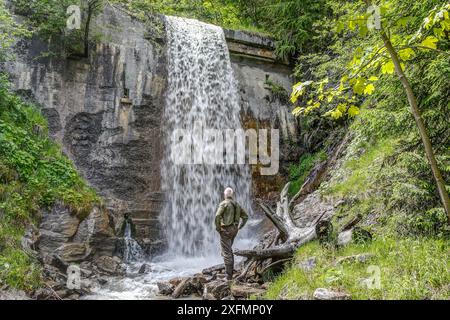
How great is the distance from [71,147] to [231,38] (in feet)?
22.0

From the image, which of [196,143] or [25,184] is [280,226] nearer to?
[25,184]

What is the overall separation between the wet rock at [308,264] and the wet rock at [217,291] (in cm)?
127

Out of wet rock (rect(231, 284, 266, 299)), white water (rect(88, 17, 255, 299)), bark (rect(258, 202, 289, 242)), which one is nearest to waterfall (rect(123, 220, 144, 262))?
white water (rect(88, 17, 255, 299))

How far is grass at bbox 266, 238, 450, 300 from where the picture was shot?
4.05m

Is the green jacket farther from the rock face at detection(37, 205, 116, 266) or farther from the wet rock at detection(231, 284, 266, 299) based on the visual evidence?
the rock face at detection(37, 205, 116, 266)

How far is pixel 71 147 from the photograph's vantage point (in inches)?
431

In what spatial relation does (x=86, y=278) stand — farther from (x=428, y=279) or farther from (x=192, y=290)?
(x=428, y=279)

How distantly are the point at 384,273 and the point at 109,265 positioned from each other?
19.0ft

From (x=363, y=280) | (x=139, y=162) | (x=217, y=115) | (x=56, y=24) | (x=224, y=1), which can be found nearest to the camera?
(x=363, y=280)

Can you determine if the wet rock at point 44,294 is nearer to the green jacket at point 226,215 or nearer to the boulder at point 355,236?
the green jacket at point 226,215

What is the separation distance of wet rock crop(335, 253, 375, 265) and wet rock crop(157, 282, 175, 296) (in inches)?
115

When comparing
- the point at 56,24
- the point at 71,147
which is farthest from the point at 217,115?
the point at 56,24

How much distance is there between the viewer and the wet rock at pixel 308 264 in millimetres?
5348

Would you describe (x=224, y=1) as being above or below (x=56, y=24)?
above
